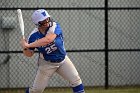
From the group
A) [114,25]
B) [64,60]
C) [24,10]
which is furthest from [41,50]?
[114,25]

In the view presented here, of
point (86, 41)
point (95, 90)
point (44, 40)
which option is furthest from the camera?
point (86, 41)

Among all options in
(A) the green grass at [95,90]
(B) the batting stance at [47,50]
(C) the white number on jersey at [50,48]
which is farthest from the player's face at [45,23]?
(A) the green grass at [95,90]

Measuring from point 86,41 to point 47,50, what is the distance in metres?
2.75

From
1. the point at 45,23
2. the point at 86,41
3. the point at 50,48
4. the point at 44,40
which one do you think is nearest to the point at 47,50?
the point at 50,48

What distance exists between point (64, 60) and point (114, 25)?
9.27 ft

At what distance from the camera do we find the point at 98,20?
8586mm

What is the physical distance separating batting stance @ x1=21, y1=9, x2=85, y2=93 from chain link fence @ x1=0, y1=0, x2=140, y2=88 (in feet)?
7.58

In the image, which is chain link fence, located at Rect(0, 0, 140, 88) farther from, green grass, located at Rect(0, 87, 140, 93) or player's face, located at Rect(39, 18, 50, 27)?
player's face, located at Rect(39, 18, 50, 27)

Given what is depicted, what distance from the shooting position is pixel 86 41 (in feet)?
28.2

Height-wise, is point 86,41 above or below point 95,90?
above

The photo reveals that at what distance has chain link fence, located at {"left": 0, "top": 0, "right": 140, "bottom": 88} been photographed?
838 cm

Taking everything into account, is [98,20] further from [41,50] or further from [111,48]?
[41,50]

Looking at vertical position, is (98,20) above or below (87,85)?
above

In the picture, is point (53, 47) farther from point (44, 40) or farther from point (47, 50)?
point (44, 40)
